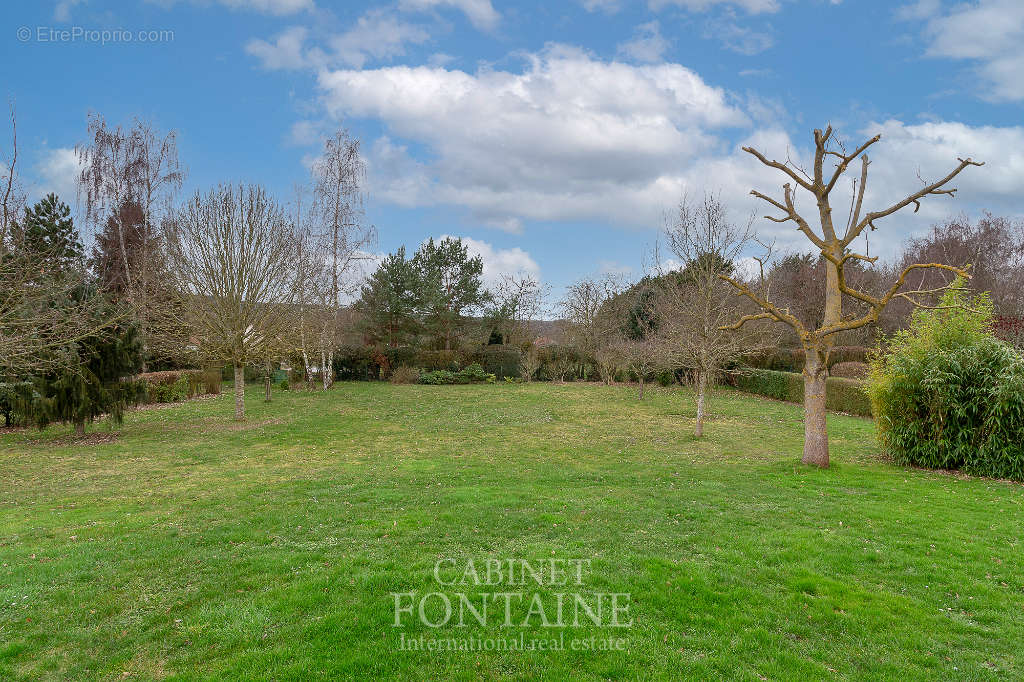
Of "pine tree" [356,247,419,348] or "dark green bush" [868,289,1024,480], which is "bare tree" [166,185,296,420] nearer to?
"pine tree" [356,247,419,348]

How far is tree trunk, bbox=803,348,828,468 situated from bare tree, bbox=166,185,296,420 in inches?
547

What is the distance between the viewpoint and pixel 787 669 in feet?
9.86

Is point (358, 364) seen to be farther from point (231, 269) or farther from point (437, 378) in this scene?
point (231, 269)

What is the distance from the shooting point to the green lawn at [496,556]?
3107 mm

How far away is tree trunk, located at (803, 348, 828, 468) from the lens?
8.41m

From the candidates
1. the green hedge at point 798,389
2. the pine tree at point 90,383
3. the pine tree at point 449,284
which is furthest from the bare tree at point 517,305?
the pine tree at point 90,383

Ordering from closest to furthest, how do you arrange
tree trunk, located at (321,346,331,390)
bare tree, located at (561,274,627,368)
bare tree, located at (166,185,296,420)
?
bare tree, located at (166,185,296,420) → tree trunk, located at (321,346,331,390) → bare tree, located at (561,274,627,368)

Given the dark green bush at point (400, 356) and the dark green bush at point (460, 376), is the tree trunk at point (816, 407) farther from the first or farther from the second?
the dark green bush at point (400, 356)

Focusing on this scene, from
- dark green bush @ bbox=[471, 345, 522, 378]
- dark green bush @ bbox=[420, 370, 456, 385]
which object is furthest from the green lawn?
dark green bush @ bbox=[471, 345, 522, 378]

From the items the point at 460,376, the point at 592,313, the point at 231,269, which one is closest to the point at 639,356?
the point at 592,313

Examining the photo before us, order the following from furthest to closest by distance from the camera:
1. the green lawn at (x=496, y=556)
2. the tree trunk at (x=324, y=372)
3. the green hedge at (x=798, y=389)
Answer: the tree trunk at (x=324, y=372)
the green hedge at (x=798, y=389)
the green lawn at (x=496, y=556)

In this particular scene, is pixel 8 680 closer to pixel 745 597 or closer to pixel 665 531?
pixel 745 597

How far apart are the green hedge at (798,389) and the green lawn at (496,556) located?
7969 mm

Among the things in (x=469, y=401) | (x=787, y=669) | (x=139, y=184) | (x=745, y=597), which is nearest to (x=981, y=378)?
(x=745, y=597)
